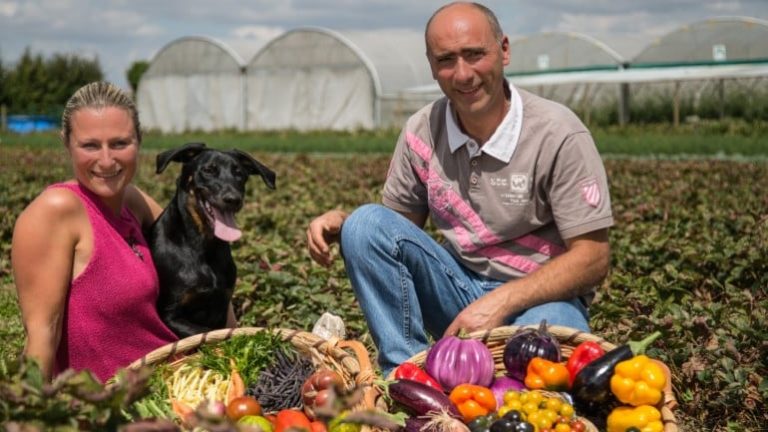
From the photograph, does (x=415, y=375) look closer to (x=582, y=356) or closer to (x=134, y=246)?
(x=582, y=356)

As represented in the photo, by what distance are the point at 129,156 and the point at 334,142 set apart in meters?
19.6

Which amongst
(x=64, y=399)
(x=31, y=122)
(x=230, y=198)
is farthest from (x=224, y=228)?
(x=31, y=122)

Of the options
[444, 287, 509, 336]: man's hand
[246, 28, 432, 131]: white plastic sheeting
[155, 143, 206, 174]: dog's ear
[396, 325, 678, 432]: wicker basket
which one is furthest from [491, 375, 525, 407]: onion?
[246, 28, 432, 131]: white plastic sheeting

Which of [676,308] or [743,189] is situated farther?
[743,189]

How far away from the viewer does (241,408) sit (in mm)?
2896

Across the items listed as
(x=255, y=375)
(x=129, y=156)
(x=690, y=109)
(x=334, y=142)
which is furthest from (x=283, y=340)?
(x=690, y=109)

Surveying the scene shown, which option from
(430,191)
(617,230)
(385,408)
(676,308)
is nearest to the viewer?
(385,408)

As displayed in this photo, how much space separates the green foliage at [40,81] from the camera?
1809 inches

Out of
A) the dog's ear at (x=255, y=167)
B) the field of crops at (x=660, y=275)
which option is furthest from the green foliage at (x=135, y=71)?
the dog's ear at (x=255, y=167)

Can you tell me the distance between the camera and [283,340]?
11.7 feet

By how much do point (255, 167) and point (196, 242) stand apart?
0.58 metres

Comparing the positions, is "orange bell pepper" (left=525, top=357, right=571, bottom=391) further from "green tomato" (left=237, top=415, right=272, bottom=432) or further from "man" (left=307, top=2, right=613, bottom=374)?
"green tomato" (left=237, top=415, right=272, bottom=432)

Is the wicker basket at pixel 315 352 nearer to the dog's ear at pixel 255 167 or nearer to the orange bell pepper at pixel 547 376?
the orange bell pepper at pixel 547 376

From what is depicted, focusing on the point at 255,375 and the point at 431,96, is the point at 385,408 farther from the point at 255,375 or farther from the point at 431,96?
the point at 431,96
